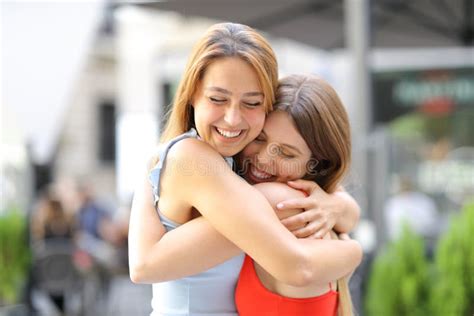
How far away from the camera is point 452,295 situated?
14.1ft

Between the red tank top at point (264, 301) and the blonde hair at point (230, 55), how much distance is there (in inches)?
14.9

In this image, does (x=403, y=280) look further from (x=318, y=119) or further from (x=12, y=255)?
(x=12, y=255)

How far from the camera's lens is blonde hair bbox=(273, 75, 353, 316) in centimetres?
178

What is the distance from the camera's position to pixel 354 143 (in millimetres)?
5359

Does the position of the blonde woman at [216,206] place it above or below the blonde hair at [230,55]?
below

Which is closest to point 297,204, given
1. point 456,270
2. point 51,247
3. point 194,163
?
point 194,163

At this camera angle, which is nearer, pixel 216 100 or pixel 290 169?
pixel 216 100

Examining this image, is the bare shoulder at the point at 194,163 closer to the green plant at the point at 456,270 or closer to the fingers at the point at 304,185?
the fingers at the point at 304,185

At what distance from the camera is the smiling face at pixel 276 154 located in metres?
1.78

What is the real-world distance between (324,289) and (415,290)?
2.88 m

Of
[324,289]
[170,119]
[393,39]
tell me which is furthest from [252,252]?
[393,39]

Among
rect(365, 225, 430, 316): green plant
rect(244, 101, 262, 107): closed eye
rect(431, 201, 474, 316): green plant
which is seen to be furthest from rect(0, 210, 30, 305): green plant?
rect(244, 101, 262, 107): closed eye

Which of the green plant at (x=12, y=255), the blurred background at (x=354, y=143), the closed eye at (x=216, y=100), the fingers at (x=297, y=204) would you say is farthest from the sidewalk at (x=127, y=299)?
the closed eye at (x=216, y=100)

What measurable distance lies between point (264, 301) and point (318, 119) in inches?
16.6
